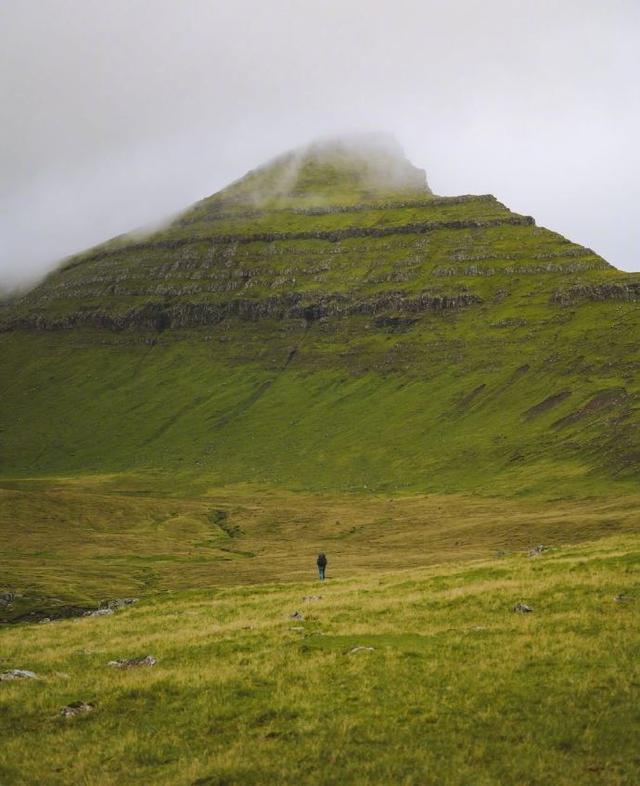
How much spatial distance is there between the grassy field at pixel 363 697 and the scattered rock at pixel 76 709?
0.72ft

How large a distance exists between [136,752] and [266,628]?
15.5m

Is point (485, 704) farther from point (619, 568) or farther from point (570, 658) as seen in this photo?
point (619, 568)

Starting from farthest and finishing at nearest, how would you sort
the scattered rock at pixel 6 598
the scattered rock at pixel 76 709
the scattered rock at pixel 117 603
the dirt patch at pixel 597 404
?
1. the dirt patch at pixel 597 404
2. the scattered rock at pixel 6 598
3. the scattered rock at pixel 117 603
4. the scattered rock at pixel 76 709

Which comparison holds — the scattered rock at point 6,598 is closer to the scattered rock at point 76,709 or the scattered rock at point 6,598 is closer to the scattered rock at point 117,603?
the scattered rock at point 117,603

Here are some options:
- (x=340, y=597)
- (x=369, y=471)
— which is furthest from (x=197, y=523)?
(x=340, y=597)

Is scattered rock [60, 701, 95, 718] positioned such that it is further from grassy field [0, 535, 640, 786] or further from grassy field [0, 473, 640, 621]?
grassy field [0, 473, 640, 621]

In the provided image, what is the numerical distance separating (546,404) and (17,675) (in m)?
175

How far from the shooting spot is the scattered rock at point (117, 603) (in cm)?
6275

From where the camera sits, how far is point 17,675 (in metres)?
32.0

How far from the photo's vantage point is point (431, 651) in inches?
1176

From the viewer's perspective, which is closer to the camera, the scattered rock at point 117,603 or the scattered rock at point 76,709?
the scattered rock at point 76,709

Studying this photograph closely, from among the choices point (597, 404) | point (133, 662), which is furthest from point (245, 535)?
point (133, 662)

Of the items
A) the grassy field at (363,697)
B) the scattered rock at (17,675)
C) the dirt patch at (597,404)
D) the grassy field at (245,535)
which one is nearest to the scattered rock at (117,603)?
the grassy field at (245,535)

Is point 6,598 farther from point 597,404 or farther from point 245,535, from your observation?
point 597,404
